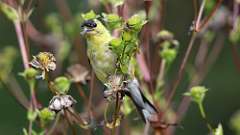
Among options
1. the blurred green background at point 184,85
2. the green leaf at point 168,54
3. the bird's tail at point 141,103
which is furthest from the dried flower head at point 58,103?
the blurred green background at point 184,85

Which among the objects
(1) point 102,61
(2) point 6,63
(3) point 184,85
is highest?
(1) point 102,61

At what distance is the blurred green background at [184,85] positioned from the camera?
406 centimetres

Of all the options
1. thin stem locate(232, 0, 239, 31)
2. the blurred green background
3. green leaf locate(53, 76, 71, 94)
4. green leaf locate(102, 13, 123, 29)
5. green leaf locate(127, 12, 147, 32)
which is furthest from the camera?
the blurred green background

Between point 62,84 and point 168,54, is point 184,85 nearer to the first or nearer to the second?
point 168,54

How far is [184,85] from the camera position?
13.9 ft

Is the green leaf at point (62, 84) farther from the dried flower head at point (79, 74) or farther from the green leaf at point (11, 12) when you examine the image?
the green leaf at point (11, 12)

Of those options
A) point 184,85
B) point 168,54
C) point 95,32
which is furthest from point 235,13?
point 184,85

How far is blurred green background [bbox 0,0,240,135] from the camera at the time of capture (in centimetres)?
406

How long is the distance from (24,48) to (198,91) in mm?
509

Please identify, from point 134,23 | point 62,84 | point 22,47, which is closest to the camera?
point 134,23

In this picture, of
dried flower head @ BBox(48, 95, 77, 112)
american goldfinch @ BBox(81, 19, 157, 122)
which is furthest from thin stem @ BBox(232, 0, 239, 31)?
dried flower head @ BBox(48, 95, 77, 112)

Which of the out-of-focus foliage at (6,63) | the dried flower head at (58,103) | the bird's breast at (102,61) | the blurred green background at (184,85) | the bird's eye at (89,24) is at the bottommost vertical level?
the blurred green background at (184,85)

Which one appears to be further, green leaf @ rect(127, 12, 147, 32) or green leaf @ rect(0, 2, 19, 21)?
green leaf @ rect(0, 2, 19, 21)

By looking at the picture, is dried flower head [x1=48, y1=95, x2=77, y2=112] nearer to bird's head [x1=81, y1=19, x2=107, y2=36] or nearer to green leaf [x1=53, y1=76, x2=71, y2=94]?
green leaf [x1=53, y1=76, x2=71, y2=94]
